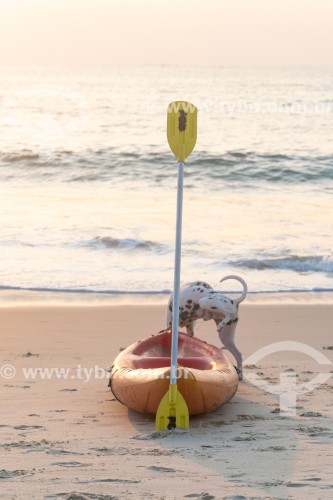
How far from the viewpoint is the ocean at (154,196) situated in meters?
13.0

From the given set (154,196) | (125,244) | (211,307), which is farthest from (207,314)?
(154,196)

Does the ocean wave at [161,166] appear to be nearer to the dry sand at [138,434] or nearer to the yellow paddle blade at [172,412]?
the dry sand at [138,434]

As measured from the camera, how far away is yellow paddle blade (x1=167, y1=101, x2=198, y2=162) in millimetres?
6535

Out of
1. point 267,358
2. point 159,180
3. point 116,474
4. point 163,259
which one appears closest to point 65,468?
point 116,474

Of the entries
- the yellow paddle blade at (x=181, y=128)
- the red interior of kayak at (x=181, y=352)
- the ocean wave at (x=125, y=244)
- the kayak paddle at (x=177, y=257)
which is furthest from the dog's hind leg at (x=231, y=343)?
the ocean wave at (x=125, y=244)

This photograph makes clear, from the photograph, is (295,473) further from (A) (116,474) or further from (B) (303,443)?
(A) (116,474)

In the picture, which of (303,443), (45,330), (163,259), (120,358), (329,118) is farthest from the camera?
(329,118)

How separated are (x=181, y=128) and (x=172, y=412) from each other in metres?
1.95

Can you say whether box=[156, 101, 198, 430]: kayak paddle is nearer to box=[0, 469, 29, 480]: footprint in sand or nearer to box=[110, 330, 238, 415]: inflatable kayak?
box=[110, 330, 238, 415]: inflatable kayak

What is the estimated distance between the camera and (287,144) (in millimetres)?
30109

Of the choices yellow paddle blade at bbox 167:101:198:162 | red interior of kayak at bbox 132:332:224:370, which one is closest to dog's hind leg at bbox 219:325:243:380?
red interior of kayak at bbox 132:332:224:370

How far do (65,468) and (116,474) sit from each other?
325mm

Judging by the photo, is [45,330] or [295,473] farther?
[45,330]

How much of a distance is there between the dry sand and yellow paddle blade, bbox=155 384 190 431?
74 millimetres
